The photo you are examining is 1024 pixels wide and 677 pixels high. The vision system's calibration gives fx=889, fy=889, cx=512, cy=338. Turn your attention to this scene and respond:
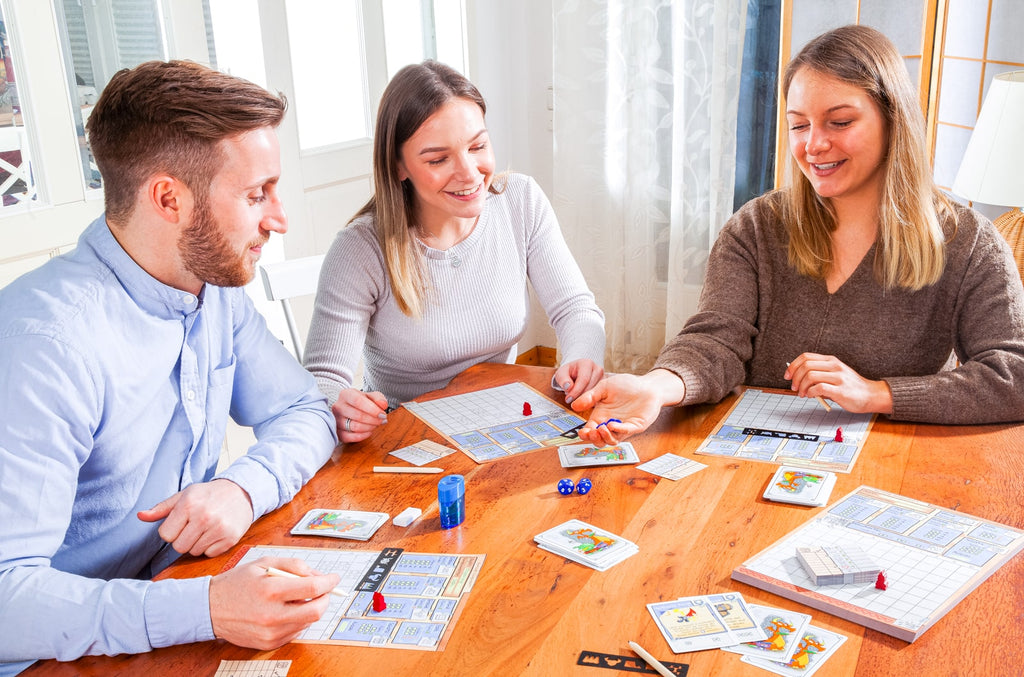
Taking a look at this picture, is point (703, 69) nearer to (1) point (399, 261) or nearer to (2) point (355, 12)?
(2) point (355, 12)

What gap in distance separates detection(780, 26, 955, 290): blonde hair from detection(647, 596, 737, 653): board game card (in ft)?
2.97

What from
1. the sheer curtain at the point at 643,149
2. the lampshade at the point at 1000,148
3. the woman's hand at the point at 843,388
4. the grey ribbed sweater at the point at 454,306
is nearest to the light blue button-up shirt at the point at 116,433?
the grey ribbed sweater at the point at 454,306

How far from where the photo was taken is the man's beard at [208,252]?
124cm

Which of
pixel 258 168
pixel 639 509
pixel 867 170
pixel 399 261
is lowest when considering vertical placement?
pixel 639 509

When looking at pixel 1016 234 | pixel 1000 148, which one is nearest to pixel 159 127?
pixel 1000 148

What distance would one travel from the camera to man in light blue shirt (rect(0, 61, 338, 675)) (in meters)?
0.99

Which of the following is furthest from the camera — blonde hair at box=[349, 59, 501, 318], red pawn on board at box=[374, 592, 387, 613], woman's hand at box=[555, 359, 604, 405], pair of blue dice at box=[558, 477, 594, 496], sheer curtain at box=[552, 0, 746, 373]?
sheer curtain at box=[552, 0, 746, 373]

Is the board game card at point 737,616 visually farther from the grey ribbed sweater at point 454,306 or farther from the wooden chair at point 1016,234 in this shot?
the wooden chair at point 1016,234

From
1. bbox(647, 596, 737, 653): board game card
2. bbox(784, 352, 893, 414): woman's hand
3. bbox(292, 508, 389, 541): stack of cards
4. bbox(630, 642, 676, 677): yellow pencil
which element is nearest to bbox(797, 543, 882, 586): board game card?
bbox(647, 596, 737, 653): board game card

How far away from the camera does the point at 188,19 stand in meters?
2.59

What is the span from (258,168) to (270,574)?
585 millimetres

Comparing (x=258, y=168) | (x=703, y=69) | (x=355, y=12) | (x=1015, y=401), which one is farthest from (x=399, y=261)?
(x=703, y=69)

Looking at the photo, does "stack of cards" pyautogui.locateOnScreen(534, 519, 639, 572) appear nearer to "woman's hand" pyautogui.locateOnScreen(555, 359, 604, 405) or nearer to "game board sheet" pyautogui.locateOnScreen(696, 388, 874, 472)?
"game board sheet" pyautogui.locateOnScreen(696, 388, 874, 472)

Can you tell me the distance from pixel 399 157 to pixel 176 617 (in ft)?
3.82
